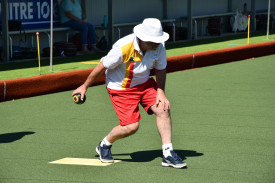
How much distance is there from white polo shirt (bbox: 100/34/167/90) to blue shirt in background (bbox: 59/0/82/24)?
32.2 feet

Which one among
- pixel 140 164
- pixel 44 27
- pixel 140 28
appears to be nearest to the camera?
pixel 140 28

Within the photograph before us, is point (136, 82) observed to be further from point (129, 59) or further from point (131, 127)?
point (131, 127)

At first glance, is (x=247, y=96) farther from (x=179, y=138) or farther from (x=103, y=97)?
(x=179, y=138)

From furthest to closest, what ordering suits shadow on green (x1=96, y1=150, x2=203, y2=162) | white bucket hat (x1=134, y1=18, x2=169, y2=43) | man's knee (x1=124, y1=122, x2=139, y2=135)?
shadow on green (x1=96, y1=150, x2=203, y2=162) < man's knee (x1=124, y1=122, x2=139, y2=135) < white bucket hat (x1=134, y1=18, x2=169, y2=43)

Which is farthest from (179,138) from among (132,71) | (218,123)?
(132,71)

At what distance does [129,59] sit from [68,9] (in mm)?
10003

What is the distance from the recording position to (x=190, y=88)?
9.96m

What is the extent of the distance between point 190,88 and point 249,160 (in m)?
4.56

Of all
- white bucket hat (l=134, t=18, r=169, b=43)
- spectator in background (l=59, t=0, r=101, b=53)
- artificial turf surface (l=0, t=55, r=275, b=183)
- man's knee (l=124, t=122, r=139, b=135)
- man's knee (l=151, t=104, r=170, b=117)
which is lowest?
artificial turf surface (l=0, t=55, r=275, b=183)

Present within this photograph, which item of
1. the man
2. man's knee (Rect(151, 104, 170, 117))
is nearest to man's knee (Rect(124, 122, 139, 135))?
the man

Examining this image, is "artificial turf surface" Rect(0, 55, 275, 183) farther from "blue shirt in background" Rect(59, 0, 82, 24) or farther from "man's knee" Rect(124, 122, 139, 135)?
"blue shirt in background" Rect(59, 0, 82, 24)

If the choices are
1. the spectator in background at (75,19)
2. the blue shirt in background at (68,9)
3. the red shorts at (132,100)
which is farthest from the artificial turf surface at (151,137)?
the blue shirt in background at (68,9)

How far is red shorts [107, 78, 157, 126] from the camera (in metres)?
5.18

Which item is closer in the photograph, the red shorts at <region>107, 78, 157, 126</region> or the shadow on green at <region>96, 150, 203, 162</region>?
the red shorts at <region>107, 78, 157, 126</region>
